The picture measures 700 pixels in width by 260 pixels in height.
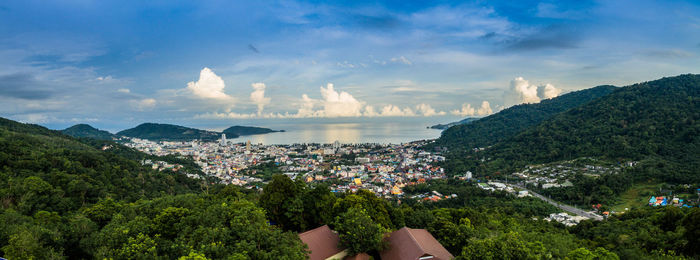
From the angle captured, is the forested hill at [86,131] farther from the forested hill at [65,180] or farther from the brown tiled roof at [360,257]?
the brown tiled roof at [360,257]

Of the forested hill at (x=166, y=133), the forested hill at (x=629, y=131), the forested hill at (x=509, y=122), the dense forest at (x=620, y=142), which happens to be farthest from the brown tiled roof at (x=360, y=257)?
the forested hill at (x=166, y=133)

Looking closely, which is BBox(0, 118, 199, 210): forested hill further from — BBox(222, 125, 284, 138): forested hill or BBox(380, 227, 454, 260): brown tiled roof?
BBox(222, 125, 284, 138): forested hill

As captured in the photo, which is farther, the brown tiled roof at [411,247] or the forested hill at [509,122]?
the forested hill at [509,122]

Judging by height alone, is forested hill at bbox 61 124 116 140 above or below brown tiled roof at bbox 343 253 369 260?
above

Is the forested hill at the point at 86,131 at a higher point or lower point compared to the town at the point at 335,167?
higher

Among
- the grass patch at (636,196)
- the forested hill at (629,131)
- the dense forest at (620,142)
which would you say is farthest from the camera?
the forested hill at (629,131)

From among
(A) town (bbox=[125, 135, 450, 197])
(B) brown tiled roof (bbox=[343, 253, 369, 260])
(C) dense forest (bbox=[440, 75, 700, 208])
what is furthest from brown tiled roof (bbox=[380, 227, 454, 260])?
(C) dense forest (bbox=[440, 75, 700, 208])

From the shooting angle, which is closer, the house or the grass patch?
the house
